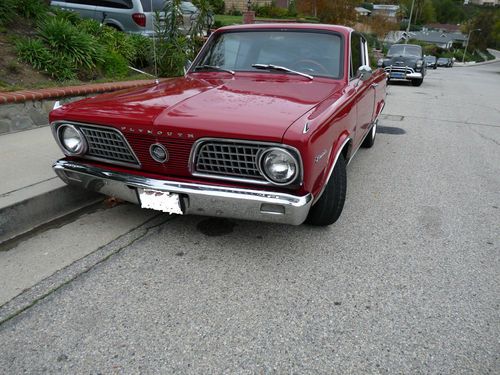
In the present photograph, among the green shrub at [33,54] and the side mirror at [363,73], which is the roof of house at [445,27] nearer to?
the green shrub at [33,54]

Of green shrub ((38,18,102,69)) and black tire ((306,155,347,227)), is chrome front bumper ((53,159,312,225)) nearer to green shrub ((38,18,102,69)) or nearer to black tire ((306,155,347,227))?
black tire ((306,155,347,227))

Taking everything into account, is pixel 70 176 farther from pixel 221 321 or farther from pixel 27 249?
pixel 221 321

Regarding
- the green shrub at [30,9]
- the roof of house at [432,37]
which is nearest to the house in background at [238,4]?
the green shrub at [30,9]

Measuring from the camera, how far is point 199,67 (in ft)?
13.5

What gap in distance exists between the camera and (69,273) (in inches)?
104

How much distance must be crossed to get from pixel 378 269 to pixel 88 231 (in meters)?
2.18

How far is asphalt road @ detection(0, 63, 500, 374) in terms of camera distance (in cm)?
202

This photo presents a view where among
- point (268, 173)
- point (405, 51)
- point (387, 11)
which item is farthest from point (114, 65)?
point (387, 11)

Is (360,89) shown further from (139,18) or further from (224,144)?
(139,18)

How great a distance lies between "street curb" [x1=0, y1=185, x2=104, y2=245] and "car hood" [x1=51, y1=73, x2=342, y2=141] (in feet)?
2.36

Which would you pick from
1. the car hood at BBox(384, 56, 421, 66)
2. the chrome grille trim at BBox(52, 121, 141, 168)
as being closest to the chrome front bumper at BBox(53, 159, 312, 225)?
the chrome grille trim at BBox(52, 121, 141, 168)

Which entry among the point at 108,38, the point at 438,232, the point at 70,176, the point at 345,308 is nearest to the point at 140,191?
the point at 70,176

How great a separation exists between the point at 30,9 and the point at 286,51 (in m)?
5.49

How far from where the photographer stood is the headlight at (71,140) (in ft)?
9.70
